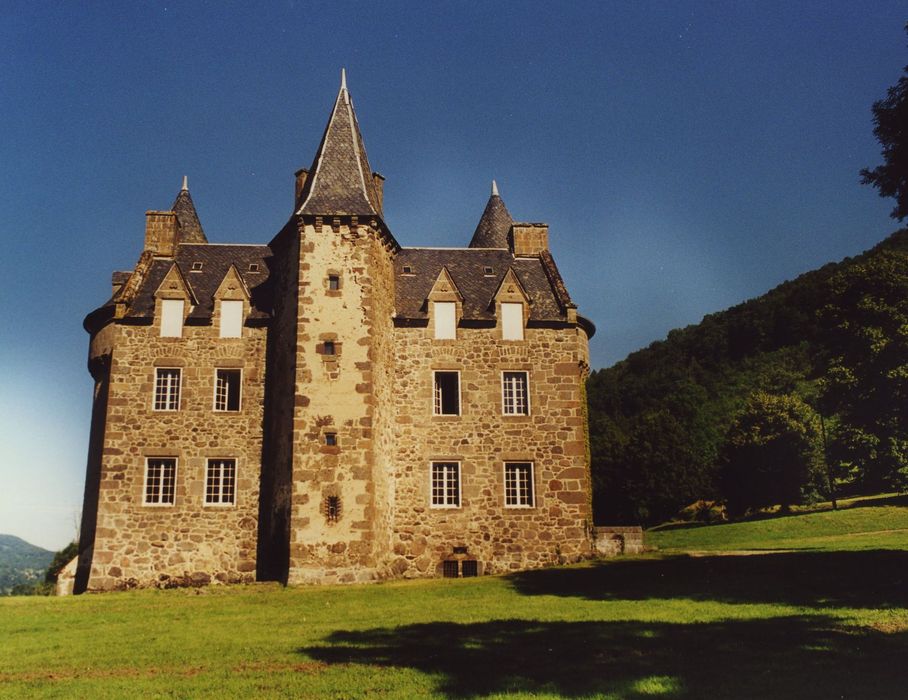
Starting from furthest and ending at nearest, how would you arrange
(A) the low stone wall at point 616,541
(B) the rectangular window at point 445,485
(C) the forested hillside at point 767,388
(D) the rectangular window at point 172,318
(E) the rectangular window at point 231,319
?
(C) the forested hillside at point 767,388, (E) the rectangular window at point 231,319, (D) the rectangular window at point 172,318, (A) the low stone wall at point 616,541, (B) the rectangular window at point 445,485

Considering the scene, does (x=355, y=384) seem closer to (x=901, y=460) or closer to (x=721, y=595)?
(x=721, y=595)

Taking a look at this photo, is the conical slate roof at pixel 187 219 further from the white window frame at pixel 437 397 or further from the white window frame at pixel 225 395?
the white window frame at pixel 437 397

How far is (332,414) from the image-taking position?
25.6 m

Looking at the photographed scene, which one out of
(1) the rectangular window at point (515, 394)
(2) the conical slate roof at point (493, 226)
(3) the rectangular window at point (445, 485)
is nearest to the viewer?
(3) the rectangular window at point (445, 485)

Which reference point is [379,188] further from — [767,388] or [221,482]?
[767,388]

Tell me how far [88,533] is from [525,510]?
15538 mm

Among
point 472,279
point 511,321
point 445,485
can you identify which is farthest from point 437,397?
point 472,279

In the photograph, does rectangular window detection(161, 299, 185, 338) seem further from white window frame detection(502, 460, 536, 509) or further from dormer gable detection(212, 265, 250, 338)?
white window frame detection(502, 460, 536, 509)

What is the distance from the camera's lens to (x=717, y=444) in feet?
237

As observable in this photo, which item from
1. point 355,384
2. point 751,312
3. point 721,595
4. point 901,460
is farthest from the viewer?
point 751,312

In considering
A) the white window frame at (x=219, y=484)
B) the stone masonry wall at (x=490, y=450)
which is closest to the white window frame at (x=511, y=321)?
the stone masonry wall at (x=490, y=450)

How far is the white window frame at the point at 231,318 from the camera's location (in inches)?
1117

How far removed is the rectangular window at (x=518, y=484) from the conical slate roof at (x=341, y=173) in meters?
10.2

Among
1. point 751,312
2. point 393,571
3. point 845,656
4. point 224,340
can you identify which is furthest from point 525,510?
point 751,312
